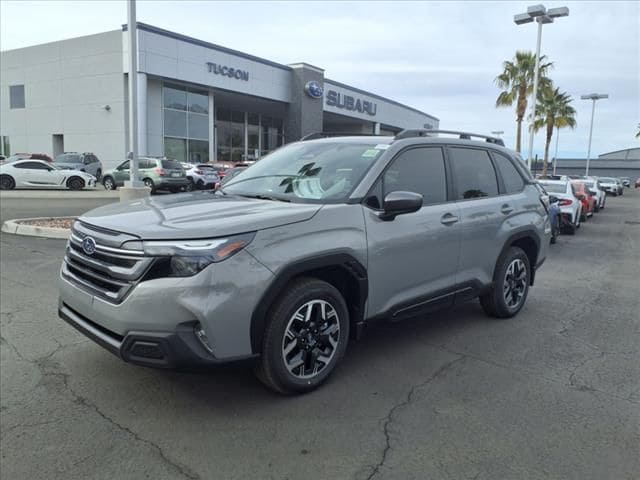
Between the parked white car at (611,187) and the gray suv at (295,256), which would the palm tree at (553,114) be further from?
the gray suv at (295,256)

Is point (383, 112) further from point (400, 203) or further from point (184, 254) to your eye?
point (184, 254)

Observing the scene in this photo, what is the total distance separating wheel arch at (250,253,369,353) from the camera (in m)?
3.18

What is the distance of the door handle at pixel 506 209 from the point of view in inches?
208

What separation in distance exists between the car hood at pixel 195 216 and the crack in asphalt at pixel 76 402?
3.86 feet

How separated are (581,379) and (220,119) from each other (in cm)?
3913

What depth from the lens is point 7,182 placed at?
2202 cm

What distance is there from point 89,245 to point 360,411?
2063mm

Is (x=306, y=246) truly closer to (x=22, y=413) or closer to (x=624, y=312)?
(x=22, y=413)

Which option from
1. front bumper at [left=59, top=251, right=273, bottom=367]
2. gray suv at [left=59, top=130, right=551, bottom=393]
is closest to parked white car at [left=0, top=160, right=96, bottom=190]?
gray suv at [left=59, top=130, right=551, bottom=393]

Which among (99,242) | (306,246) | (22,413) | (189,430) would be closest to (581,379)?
(306,246)

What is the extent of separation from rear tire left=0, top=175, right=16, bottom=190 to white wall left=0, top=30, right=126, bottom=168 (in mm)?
9746

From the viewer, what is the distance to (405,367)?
4207 millimetres

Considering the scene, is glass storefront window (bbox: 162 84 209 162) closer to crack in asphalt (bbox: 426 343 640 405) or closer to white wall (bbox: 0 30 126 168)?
white wall (bbox: 0 30 126 168)

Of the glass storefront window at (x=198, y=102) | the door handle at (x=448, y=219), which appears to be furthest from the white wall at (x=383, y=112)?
the door handle at (x=448, y=219)
